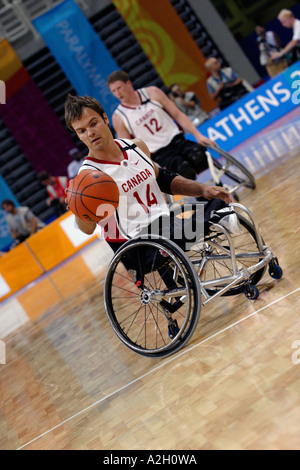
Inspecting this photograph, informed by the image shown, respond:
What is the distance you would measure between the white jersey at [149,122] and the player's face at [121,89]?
148mm

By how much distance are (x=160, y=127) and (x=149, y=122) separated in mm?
130

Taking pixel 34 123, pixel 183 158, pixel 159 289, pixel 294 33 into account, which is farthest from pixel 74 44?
pixel 159 289

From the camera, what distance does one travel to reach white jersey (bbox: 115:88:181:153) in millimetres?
5754

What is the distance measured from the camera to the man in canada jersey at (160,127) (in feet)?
18.7

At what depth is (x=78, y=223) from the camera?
3.25 metres

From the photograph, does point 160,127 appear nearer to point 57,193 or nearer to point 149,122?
point 149,122

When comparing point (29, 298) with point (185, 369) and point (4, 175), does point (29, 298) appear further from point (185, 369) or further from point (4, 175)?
point (4, 175)

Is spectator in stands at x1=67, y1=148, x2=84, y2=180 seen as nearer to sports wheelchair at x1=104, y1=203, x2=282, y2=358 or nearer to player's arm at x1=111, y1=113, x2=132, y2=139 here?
player's arm at x1=111, y1=113, x2=132, y2=139

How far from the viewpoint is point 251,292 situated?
3.37 meters

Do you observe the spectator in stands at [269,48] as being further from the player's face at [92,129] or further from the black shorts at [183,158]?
the player's face at [92,129]

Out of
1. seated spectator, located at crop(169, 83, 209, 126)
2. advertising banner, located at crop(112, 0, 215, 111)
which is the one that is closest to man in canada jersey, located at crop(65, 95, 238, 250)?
seated spectator, located at crop(169, 83, 209, 126)

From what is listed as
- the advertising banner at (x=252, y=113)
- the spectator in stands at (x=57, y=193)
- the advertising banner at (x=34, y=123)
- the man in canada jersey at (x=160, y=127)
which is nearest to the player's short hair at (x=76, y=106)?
the man in canada jersey at (x=160, y=127)

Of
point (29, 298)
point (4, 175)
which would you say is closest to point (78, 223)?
point (29, 298)
